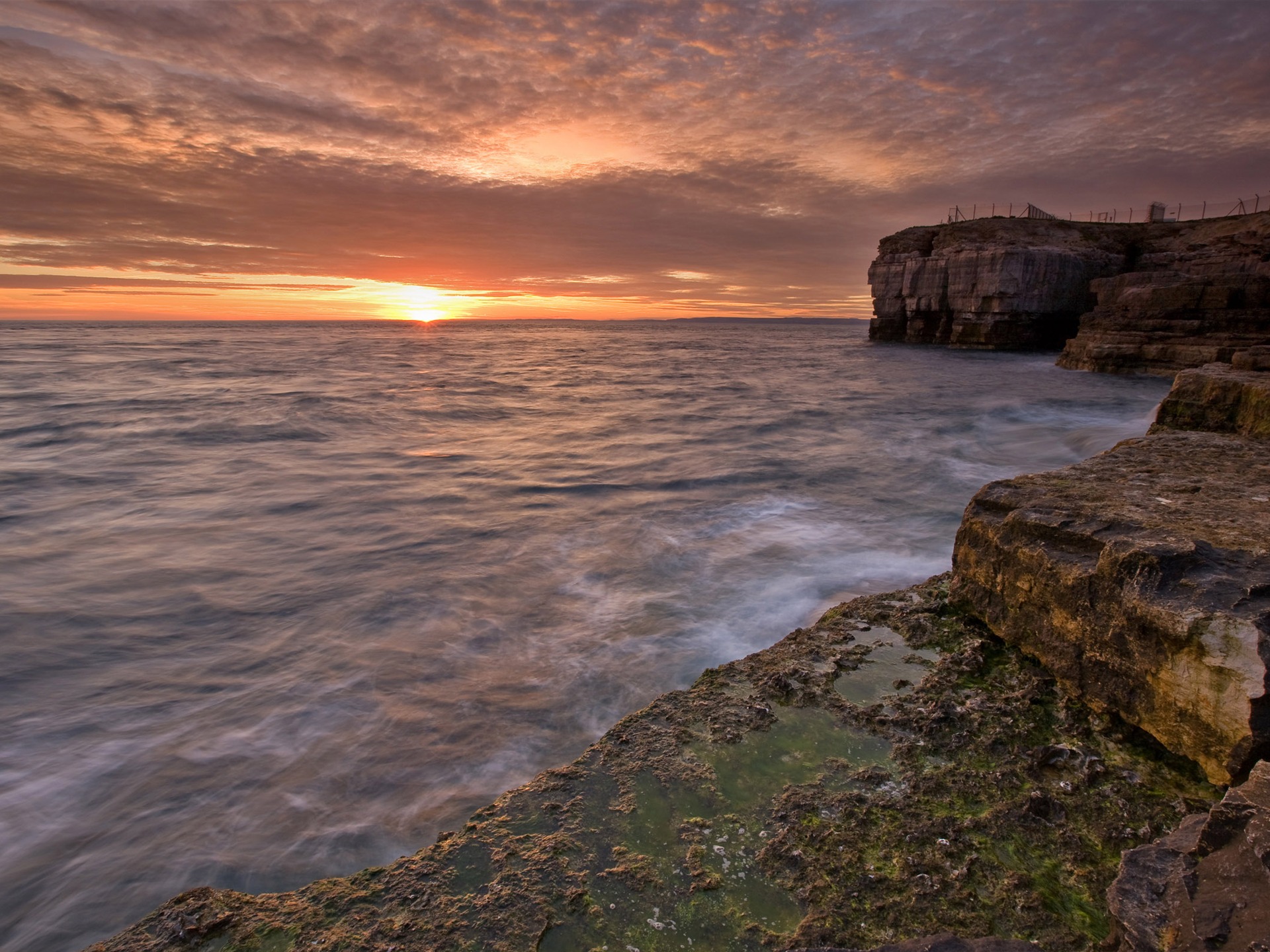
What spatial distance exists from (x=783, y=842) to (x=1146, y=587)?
1.87m

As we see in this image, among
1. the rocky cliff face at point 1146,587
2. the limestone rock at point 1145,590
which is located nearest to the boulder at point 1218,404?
the rocky cliff face at point 1146,587

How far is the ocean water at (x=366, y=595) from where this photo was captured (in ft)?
10.8

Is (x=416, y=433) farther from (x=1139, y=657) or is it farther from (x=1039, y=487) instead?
(x=1139, y=657)

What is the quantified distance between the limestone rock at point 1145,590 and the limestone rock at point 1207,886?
2.42 ft

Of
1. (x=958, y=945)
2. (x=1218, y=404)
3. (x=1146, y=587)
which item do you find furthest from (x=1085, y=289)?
(x=958, y=945)

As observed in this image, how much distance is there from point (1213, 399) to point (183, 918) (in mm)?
9452

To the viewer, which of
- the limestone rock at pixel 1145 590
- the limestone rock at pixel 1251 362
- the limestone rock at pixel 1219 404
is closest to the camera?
the limestone rock at pixel 1145 590

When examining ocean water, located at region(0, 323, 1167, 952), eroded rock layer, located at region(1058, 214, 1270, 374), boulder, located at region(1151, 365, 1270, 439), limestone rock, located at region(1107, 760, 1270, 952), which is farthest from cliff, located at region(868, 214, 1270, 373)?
limestone rock, located at region(1107, 760, 1270, 952)

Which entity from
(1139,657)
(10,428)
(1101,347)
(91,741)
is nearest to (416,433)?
(10,428)

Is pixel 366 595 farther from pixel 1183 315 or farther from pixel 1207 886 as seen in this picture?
pixel 1183 315

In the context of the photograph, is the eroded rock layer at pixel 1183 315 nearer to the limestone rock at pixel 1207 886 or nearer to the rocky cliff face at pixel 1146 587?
the rocky cliff face at pixel 1146 587

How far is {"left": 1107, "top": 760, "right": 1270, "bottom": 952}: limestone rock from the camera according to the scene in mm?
1436

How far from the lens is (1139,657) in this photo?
2664 millimetres

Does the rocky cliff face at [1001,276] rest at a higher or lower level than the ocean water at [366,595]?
higher
